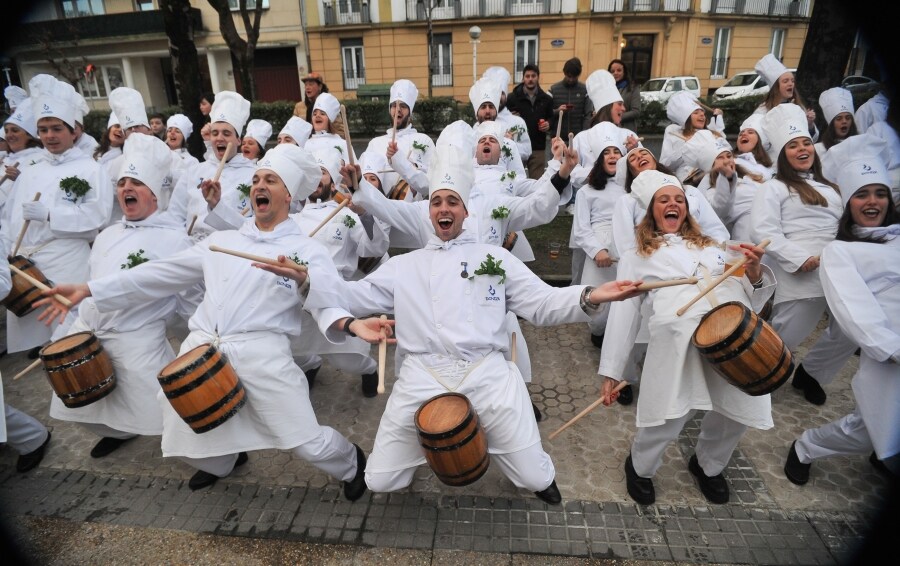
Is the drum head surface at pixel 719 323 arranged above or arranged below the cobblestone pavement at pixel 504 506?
above

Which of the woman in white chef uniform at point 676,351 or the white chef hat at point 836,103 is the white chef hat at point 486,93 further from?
the white chef hat at point 836,103

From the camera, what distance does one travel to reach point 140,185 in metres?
4.54

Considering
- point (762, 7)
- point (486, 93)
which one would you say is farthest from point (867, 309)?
point (762, 7)

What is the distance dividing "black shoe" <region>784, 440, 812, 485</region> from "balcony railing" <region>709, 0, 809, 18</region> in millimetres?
31653

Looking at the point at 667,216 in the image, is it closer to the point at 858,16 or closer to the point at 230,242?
the point at 230,242

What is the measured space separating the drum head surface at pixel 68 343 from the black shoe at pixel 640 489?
169 inches

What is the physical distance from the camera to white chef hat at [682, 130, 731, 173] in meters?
5.75

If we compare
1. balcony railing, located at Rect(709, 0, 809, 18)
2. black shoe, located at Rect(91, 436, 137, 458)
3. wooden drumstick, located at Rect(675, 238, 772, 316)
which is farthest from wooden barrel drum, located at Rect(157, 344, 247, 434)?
balcony railing, located at Rect(709, 0, 809, 18)

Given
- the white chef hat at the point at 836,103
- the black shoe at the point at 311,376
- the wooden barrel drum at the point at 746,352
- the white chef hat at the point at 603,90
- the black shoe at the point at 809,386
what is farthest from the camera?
the white chef hat at the point at 836,103

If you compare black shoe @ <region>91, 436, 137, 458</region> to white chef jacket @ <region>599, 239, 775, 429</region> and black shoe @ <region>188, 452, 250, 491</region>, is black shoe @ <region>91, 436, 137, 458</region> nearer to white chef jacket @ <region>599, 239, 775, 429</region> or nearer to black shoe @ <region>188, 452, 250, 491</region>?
black shoe @ <region>188, 452, 250, 491</region>

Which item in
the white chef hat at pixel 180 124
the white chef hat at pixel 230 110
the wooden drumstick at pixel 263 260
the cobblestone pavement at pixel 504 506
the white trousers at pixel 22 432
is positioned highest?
the white chef hat at pixel 230 110

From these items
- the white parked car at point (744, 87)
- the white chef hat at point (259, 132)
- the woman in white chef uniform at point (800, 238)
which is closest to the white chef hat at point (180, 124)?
the white chef hat at point (259, 132)

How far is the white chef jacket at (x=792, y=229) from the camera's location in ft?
15.7

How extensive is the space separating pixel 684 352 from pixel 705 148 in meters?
3.43
